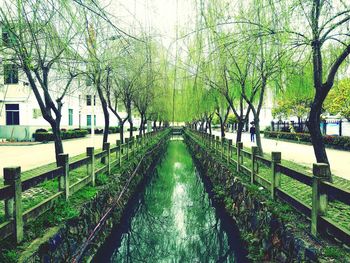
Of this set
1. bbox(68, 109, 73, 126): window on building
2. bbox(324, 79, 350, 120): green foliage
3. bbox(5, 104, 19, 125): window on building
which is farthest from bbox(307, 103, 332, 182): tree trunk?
bbox(68, 109, 73, 126): window on building

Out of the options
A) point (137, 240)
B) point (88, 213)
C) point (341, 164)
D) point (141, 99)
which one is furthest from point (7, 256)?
point (141, 99)

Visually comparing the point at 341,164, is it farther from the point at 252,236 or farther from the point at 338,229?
the point at 338,229

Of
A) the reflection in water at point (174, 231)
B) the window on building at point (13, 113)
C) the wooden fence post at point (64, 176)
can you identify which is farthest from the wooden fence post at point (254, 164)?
the window on building at point (13, 113)

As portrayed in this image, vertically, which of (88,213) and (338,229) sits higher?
(338,229)

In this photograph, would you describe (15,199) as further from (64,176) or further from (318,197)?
(318,197)

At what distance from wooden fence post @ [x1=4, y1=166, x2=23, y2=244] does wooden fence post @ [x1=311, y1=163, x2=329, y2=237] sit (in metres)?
3.92

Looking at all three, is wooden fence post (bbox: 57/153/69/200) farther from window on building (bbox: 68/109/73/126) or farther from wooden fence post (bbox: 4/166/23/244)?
window on building (bbox: 68/109/73/126)

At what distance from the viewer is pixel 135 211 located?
32.6 ft

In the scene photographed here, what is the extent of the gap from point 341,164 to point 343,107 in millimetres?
12083

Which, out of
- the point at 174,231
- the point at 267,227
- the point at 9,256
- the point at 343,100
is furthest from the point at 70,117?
the point at 9,256

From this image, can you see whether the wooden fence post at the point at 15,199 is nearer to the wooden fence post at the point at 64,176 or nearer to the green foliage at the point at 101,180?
the wooden fence post at the point at 64,176

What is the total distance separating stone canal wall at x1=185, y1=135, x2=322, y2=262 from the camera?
Answer: 4.03 metres

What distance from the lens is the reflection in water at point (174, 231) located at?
677 centimetres

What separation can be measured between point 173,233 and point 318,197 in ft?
15.7
